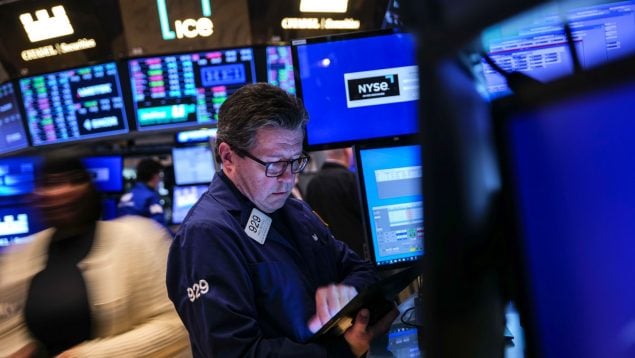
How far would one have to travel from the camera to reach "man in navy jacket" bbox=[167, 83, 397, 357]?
1.51 m

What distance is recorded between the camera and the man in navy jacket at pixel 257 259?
1.51 metres

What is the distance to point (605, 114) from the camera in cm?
54

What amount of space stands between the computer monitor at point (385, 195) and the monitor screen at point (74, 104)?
303 centimetres

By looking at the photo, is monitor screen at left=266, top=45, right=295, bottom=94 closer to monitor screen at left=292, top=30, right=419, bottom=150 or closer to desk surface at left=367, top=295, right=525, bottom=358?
monitor screen at left=292, top=30, right=419, bottom=150

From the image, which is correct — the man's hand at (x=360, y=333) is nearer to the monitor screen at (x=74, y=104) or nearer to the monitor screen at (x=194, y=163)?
the monitor screen at (x=74, y=104)

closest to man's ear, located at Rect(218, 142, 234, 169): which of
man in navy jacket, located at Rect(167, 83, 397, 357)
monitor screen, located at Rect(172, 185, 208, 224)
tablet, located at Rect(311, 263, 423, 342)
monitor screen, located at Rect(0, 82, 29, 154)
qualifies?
man in navy jacket, located at Rect(167, 83, 397, 357)

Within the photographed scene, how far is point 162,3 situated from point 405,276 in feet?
12.6

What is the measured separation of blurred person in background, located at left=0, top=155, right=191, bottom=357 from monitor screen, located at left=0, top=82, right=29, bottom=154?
11.4 ft

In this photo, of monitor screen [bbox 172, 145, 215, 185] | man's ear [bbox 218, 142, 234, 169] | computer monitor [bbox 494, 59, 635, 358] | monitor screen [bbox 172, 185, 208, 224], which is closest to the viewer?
computer monitor [bbox 494, 59, 635, 358]

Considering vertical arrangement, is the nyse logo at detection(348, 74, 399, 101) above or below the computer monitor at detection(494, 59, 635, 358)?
above

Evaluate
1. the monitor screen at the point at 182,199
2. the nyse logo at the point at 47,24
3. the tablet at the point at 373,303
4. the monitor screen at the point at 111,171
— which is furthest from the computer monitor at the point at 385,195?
the monitor screen at the point at 182,199

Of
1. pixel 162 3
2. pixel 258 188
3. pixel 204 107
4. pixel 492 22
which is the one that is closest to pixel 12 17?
pixel 162 3

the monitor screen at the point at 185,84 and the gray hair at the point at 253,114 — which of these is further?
the monitor screen at the point at 185,84

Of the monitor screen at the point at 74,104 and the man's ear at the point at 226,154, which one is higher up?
the monitor screen at the point at 74,104
